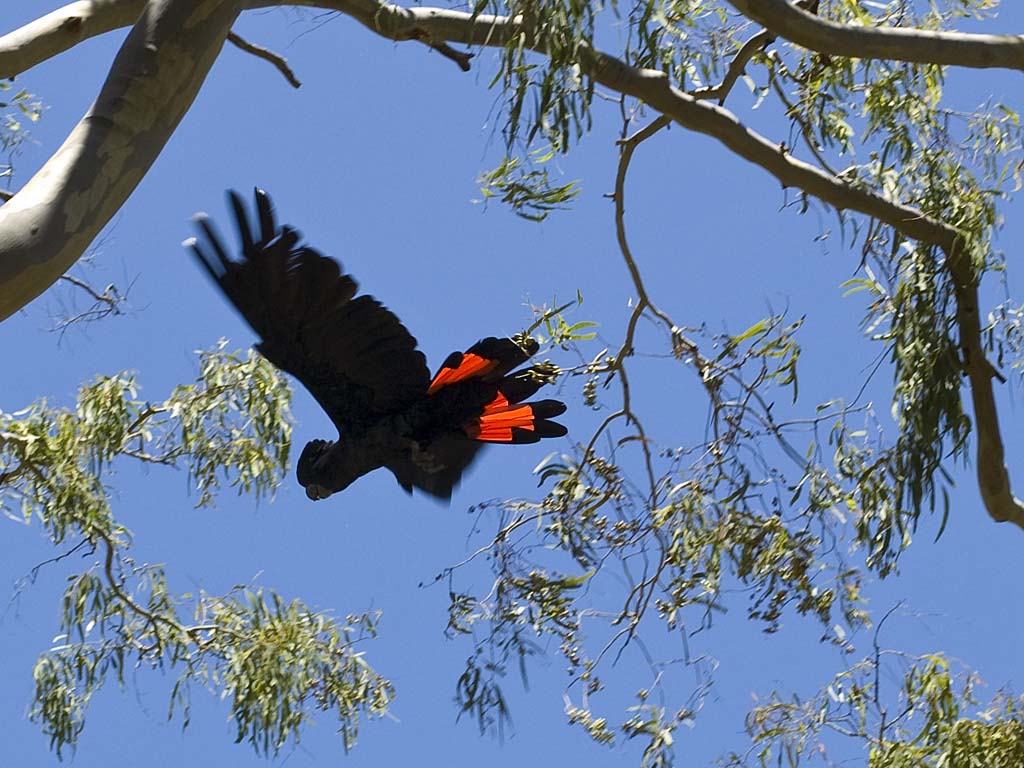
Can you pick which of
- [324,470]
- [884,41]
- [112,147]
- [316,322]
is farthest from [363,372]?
[884,41]

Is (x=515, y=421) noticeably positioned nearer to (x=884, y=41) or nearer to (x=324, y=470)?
(x=324, y=470)

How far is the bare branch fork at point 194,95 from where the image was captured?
1.72 metres

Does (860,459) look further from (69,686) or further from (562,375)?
(69,686)

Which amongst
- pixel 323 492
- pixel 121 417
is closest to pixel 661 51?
pixel 323 492

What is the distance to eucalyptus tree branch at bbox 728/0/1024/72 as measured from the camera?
229 cm

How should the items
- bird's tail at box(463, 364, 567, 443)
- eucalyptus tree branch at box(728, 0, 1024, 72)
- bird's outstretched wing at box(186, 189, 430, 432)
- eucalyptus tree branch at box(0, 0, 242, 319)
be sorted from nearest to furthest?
eucalyptus tree branch at box(0, 0, 242, 319) → eucalyptus tree branch at box(728, 0, 1024, 72) → bird's outstretched wing at box(186, 189, 430, 432) → bird's tail at box(463, 364, 567, 443)

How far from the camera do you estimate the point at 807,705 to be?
3.03 meters

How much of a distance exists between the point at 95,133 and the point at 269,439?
7.49ft

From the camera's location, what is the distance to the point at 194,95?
195cm

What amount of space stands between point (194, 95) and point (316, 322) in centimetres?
89

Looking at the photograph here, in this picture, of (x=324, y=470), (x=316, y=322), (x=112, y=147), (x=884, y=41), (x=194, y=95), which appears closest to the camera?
(x=112, y=147)

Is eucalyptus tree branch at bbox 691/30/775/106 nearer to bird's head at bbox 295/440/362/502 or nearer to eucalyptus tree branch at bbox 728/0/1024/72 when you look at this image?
eucalyptus tree branch at bbox 728/0/1024/72

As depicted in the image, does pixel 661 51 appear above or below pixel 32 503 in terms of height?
above

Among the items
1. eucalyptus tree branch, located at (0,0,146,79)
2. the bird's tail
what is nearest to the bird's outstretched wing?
the bird's tail
